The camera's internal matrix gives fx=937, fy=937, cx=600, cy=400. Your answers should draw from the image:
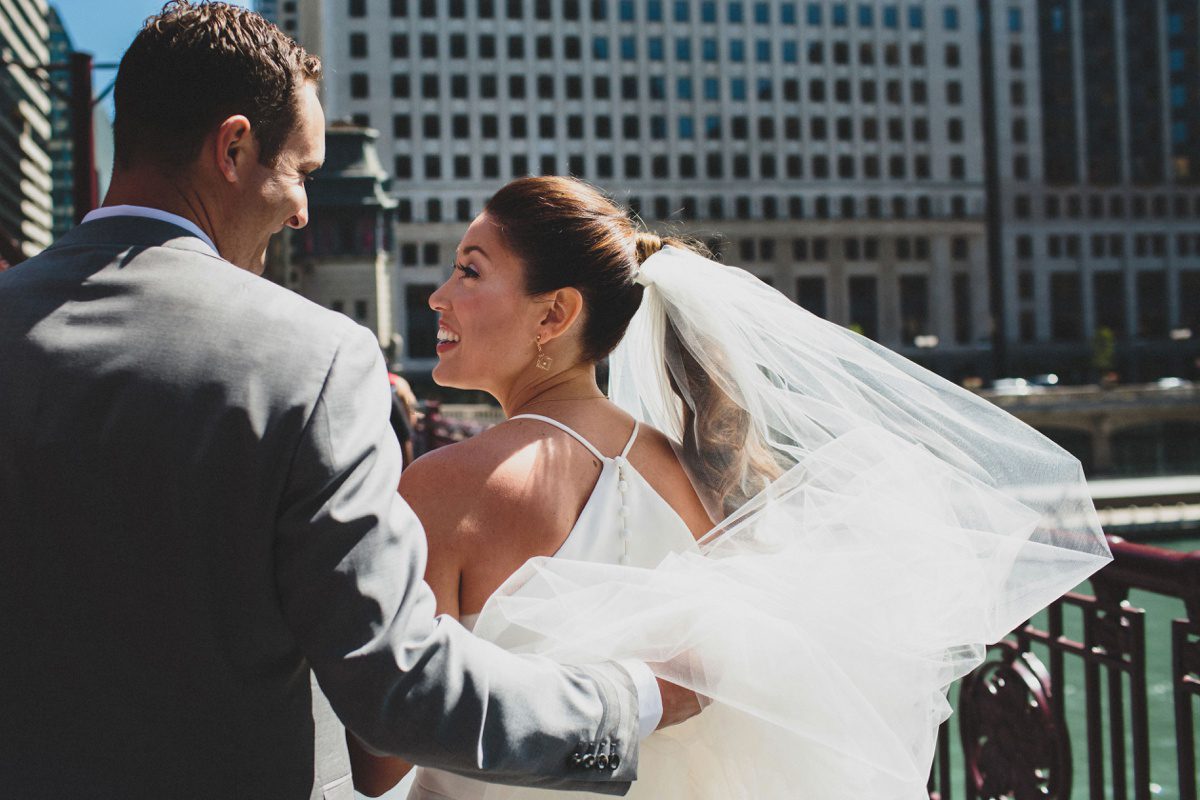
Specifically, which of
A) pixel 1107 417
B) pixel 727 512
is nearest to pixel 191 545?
pixel 727 512

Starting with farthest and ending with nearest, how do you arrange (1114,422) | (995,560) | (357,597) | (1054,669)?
(1114,422) → (1054,669) → (995,560) → (357,597)

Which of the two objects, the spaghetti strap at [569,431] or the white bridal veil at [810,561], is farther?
the spaghetti strap at [569,431]

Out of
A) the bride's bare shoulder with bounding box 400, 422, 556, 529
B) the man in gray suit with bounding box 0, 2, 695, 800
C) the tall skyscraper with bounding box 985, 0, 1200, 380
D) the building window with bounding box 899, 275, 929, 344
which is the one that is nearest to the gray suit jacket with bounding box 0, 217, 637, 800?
the man in gray suit with bounding box 0, 2, 695, 800

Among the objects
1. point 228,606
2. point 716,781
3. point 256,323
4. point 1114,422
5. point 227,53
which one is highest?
point 227,53

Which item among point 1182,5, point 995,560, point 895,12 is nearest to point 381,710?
point 995,560

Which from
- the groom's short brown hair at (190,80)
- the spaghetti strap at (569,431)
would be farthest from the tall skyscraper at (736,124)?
the groom's short brown hair at (190,80)

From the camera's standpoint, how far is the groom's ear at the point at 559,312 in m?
1.99

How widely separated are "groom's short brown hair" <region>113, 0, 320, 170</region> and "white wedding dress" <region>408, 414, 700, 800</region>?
0.79 m

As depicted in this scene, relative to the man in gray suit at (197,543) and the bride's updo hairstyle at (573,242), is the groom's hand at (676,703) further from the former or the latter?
the bride's updo hairstyle at (573,242)

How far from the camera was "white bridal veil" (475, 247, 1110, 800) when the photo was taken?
1.70 metres

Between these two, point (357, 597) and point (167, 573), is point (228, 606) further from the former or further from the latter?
point (357, 597)

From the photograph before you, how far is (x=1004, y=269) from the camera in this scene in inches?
2520

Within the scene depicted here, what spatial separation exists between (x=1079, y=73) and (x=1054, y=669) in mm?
76243

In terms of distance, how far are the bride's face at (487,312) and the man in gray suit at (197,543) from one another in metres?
0.65
